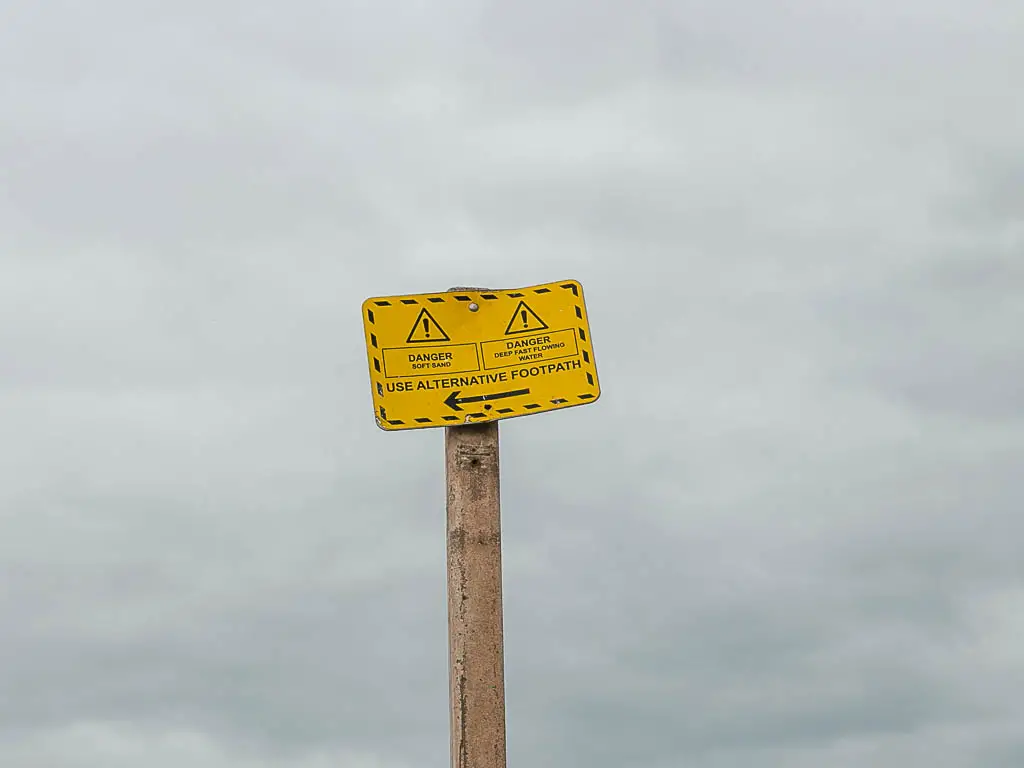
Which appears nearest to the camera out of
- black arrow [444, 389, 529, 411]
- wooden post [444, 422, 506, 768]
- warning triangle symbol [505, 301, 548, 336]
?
wooden post [444, 422, 506, 768]

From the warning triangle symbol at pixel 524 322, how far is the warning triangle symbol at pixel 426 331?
24cm

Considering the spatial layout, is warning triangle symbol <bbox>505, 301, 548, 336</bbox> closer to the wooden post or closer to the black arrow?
the black arrow

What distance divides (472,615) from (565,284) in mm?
1279

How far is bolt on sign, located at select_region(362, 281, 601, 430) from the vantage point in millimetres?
5312

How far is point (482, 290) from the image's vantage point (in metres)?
5.45

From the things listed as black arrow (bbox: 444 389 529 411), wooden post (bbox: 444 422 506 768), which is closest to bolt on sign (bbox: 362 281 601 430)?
black arrow (bbox: 444 389 529 411)

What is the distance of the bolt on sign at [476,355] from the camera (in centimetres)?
531

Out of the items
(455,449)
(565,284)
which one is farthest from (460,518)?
(565,284)

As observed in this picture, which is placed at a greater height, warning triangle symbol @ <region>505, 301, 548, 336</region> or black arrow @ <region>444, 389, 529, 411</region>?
warning triangle symbol @ <region>505, 301, 548, 336</region>

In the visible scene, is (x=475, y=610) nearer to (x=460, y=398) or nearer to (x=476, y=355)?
(x=460, y=398)

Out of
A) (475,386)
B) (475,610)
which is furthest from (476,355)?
(475,610)

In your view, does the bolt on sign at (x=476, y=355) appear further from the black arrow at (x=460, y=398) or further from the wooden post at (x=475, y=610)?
the wooden post at (x=475, y=610)

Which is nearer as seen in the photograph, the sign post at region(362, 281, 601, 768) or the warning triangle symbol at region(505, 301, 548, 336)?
the sign post at region(362, 281, 601, 768)

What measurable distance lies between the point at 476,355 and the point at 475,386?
126 mm
